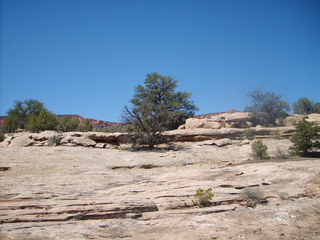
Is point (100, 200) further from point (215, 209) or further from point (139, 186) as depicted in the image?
point (215, 209)

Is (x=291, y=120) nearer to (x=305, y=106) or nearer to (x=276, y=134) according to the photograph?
(x=276, y=134)

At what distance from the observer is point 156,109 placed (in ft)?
80.3

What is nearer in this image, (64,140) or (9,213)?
(9,213)

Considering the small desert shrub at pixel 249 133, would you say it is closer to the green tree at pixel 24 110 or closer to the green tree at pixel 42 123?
the green tree at pixel 42 123

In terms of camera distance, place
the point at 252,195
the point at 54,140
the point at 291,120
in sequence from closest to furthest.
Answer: the point at 252,195 → the point at 54,140 → the point at 291,120

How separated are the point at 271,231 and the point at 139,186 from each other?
564 centimetres

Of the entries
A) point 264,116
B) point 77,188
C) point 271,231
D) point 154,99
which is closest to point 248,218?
point 271,231

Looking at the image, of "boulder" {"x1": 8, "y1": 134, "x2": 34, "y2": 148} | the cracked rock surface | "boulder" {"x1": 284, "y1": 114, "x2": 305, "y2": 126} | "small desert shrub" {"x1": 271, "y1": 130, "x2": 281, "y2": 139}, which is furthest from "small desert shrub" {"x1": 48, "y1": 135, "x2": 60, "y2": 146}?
"boulder" {"x1": 284, "y1": 114, "x2": 305, "y2": 126}

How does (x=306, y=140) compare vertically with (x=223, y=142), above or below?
above

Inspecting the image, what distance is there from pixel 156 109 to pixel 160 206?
1694cm

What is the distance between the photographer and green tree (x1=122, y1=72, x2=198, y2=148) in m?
23.2

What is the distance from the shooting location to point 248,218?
6.76 metres

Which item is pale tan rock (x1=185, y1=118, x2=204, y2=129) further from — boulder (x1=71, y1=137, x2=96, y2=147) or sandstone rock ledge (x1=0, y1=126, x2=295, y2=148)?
boulder (x1=71, y1=137, x2=96, y2=147)

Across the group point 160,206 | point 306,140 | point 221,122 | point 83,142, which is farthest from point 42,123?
point 306,140
